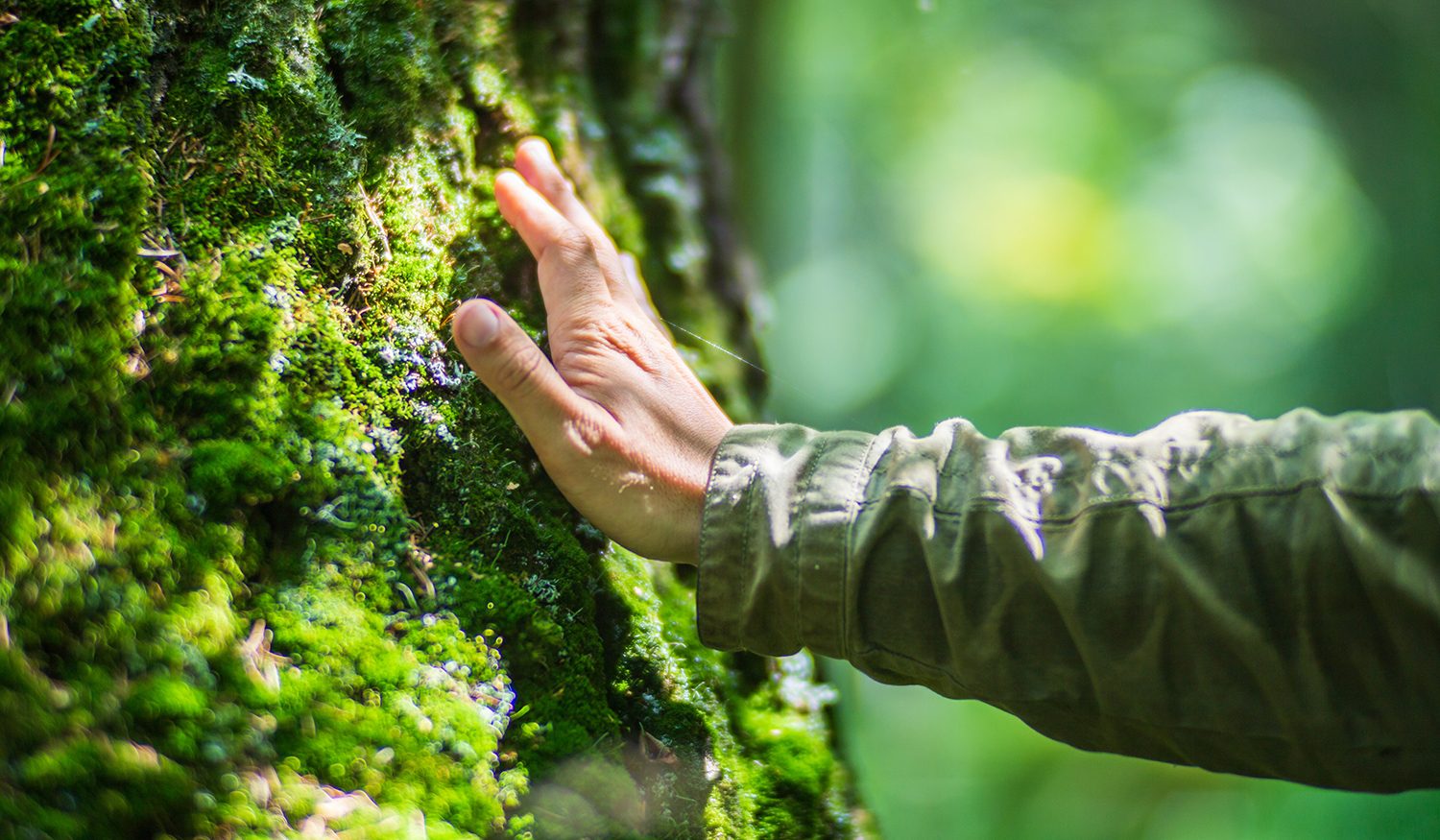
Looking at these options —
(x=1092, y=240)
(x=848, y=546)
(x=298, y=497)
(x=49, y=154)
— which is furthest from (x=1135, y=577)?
(x=1092, y=240)

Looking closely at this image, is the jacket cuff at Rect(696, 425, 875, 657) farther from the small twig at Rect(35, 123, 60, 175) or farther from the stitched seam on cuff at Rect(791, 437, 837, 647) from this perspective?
the small twig at Rect(35, 123, 60, 175)

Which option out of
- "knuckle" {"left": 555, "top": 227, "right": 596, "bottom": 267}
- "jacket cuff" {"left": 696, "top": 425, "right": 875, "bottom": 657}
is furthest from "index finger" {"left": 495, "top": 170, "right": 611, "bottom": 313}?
"jacket cuff" {"left": 696, "top": 425, "right": 875, "bottom": 657}

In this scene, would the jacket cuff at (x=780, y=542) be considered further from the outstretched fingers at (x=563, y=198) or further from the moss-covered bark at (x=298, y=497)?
the outstretched fingers at (x=563, y=198)

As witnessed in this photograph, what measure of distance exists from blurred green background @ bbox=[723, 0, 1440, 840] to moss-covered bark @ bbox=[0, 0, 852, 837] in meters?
4.14

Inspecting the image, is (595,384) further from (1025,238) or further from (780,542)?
(1025,238)

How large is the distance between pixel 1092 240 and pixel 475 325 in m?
7.39

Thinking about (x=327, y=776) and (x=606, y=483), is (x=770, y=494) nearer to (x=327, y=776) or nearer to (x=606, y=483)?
(x=606, y=483)

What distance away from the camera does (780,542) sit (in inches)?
48.1

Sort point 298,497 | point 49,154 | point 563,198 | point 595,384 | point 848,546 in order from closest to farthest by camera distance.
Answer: point 49,154 < point 298,497 < point 848,546 < point 595,384 < point 563,198

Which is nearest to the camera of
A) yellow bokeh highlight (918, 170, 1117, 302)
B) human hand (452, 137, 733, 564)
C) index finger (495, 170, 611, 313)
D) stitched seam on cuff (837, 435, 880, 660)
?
stitched seam on cuff (837, 435, 880, 660)

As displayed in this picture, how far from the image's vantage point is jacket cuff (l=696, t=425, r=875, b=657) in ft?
3.97

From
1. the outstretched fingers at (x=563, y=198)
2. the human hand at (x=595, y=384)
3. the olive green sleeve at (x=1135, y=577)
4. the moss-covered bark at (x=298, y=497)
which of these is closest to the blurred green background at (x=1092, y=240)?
the outstretched fingers at (x=563, y=198)

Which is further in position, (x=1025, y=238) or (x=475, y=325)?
(x=1025, y=238)

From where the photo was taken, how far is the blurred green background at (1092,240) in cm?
554
